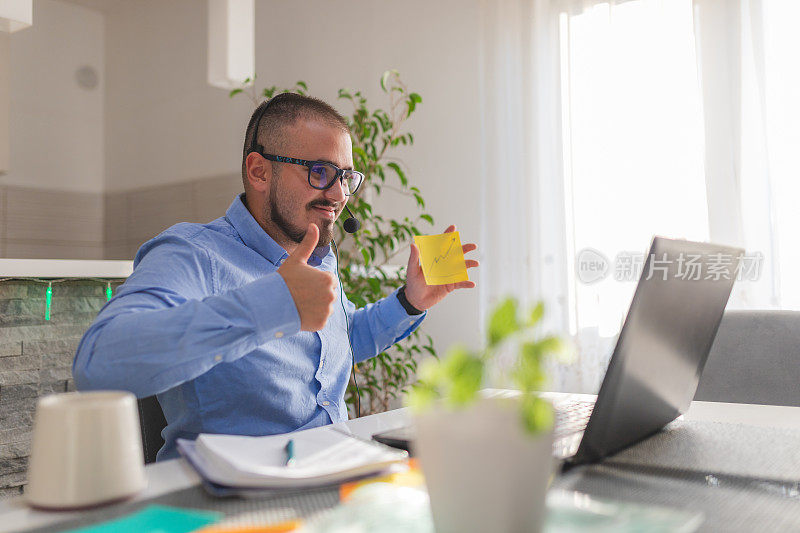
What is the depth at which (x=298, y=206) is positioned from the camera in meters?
1.43

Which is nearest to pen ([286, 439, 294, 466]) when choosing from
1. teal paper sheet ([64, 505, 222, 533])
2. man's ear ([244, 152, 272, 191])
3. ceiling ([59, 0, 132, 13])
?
teal paper sheet ([64, 505, 222, 533])

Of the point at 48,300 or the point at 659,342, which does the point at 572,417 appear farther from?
the point at 48,300

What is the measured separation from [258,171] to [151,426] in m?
0.62

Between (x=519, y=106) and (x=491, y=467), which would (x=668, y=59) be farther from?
(x=491, y=467)

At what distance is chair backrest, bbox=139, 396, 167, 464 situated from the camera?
111cm

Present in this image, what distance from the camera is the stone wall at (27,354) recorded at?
1.84 metres

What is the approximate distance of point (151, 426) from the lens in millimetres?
1131

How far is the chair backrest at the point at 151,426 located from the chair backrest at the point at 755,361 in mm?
1167

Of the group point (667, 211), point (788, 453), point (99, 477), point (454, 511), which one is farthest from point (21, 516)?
point (667, 211)

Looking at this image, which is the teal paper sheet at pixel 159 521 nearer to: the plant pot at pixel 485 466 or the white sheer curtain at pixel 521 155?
the plant pot at pixel 485 466

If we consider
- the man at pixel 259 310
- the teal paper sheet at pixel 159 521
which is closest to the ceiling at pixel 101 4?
the man at pixel 259 310

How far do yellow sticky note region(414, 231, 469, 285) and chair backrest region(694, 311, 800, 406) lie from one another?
2.15ft

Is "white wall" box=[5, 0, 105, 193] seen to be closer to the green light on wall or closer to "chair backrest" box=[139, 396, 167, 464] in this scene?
the green light on wall

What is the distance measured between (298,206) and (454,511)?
1.07 meters
